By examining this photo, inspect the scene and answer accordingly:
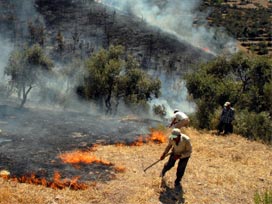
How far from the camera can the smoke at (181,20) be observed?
99.9 metres

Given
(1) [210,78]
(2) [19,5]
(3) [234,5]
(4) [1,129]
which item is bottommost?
(4) [1,129]

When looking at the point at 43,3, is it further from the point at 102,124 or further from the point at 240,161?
the point at 240,161

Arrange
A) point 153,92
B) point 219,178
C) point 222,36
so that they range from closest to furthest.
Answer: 1. point 219,178
2. point 153,92
3. point 222,36

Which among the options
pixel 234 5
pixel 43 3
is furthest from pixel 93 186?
pixel 234 5

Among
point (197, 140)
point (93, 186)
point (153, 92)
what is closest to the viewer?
point (93, 186)

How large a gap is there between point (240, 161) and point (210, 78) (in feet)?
59.8

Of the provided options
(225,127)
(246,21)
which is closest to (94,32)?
(246,21)

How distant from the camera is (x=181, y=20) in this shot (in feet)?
378

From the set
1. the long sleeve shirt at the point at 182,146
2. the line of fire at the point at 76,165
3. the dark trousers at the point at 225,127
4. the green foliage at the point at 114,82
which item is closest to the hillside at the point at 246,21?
the green foliage at the point at 114,82

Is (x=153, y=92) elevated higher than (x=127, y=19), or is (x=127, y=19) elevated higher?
(x=127, y=19)

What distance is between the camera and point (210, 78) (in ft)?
112

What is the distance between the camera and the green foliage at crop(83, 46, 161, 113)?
3888cm

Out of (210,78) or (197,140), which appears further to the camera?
(210,78)

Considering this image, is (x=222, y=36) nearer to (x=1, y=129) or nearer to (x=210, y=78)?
(x=210, y=78)
